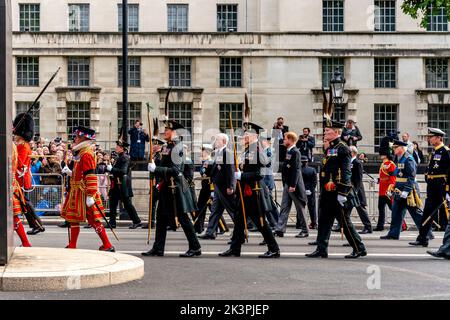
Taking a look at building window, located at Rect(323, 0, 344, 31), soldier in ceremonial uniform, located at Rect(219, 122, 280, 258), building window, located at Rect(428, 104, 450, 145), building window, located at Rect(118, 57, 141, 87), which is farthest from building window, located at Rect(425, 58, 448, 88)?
soldier in ceremonial uniform, located at Rect(219, 122, 280, 258)

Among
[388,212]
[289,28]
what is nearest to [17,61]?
[289,28]

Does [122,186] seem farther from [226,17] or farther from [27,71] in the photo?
[226,17]

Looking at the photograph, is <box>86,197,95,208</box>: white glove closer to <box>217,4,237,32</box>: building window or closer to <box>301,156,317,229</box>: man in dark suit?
<box>301,156,317,229</box>: man in dark suit

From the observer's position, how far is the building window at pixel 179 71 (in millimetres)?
47062

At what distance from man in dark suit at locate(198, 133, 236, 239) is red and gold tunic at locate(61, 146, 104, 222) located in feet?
11.0

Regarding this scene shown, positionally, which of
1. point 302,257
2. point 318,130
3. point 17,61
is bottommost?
point 302,257

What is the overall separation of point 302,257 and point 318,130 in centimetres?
3175

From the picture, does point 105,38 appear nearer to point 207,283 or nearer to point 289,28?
point 289,28

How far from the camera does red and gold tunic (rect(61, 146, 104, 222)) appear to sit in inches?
570

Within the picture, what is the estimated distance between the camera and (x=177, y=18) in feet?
159

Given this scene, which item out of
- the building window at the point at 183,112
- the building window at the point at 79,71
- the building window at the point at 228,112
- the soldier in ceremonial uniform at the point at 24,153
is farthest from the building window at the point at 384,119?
the soldier in ceremonial uniform at the point at 24,153

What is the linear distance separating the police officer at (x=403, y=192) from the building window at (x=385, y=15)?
2932cm

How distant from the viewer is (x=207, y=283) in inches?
456

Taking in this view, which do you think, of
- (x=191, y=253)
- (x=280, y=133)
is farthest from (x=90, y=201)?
(x=280, y=133)
